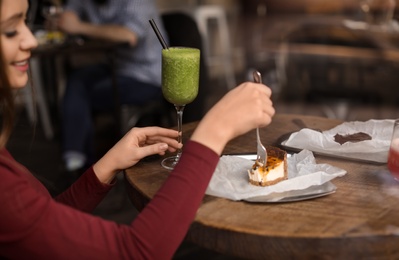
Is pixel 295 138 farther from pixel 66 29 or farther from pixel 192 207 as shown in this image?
pixel 66 29

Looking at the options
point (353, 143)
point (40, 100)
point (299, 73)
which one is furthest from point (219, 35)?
point (353, 143)

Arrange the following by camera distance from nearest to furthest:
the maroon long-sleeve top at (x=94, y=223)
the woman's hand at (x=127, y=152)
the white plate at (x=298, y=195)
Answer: the maroon long-sleeve top at (x=94, y=223), the white plate at (x=298, y=195), the woman's hand at (x=127, y=152)

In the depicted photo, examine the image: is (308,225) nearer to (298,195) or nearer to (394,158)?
(298,195)

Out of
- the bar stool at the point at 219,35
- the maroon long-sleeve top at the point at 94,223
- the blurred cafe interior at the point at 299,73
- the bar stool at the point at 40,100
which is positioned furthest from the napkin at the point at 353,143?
the bar stool at the point at 219,35

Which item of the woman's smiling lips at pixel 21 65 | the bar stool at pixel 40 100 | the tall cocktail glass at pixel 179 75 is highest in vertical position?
the woman's smiling lips at pixel 21 65

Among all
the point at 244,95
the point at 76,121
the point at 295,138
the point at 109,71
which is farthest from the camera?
the point at 109,71

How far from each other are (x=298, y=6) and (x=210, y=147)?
19.8ft

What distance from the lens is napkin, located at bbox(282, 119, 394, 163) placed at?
4.33 ft

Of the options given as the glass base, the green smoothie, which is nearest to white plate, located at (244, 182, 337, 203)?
the glass base

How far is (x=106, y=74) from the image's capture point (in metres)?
3.19

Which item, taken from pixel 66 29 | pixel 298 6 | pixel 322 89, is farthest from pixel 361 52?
pixel 298 6

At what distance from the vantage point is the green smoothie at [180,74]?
140 centimetres

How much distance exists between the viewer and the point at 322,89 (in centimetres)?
383

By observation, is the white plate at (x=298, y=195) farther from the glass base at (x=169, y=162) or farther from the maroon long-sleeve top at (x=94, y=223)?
the glass base at (x=169, y=162)
